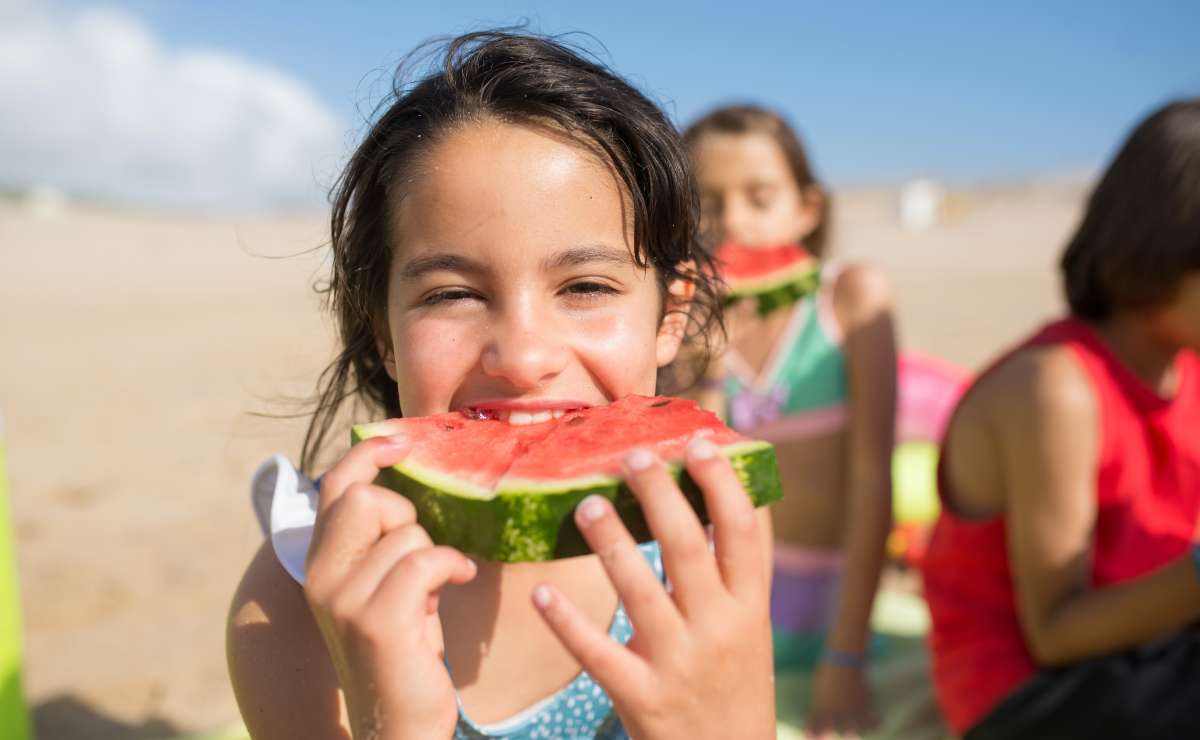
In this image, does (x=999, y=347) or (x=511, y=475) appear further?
(x=999, y=347)

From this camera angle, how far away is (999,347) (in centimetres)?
1212

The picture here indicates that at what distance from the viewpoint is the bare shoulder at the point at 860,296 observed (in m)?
4.15

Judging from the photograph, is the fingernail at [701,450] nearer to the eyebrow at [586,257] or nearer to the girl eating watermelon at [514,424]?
the girl eating watermelon at [514,424]

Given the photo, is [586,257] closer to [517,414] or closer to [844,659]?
[517,414]

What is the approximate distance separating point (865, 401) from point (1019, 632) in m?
1.19

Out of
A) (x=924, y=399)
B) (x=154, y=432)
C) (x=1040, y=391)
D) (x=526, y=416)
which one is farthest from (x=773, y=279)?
(x=154, y=432)

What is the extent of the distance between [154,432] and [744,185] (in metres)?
7.26

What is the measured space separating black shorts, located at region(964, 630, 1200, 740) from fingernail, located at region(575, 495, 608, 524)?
2.21 metres

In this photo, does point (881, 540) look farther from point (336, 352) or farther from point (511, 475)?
point (511, 475)

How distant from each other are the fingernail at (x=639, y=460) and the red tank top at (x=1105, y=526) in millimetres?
2135

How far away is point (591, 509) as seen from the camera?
4.92 ft

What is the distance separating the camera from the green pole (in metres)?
2.92

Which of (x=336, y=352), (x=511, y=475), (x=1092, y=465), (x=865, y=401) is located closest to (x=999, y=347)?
(x=865, y=401)

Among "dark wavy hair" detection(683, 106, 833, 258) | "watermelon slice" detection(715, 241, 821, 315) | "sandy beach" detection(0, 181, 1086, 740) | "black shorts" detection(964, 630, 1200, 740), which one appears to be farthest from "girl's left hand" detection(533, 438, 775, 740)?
"dark wavy hair" detection(683, 106, 833, 258)
